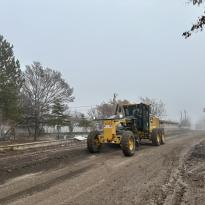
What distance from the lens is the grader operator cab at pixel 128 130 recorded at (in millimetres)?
17625

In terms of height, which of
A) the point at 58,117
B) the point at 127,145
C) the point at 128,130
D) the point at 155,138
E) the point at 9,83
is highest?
the point at 9,83

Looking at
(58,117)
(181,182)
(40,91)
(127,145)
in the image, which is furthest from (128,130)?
(40,91)

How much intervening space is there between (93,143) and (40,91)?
34.1 meters

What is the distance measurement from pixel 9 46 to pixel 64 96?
11.7 meters

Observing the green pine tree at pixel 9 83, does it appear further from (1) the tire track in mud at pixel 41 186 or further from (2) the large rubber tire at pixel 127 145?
(1) the tire track in mud at pixel 41 186

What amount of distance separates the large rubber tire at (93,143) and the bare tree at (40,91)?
30.9 meters

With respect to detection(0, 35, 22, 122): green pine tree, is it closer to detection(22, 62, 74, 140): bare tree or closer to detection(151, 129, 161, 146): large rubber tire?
detection(22, 62, 74, 140): bare tree

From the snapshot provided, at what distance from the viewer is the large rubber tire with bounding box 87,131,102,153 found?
18.5 m

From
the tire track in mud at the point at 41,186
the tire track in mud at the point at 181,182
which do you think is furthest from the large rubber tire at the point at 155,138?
the tire track in mud at the point at 41,186

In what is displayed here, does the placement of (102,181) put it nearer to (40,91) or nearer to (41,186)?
(41,186)

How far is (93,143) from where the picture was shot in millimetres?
18656

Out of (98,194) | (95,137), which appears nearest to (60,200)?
(98,194)

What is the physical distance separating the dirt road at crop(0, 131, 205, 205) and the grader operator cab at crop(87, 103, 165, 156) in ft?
5.09

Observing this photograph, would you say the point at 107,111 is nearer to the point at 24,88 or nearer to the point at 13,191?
the point at 24,88
